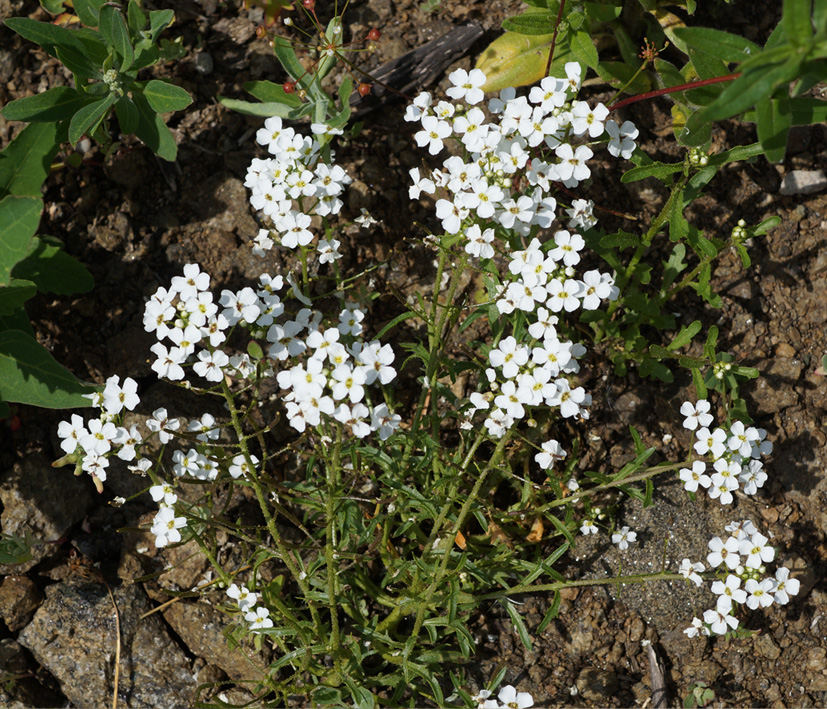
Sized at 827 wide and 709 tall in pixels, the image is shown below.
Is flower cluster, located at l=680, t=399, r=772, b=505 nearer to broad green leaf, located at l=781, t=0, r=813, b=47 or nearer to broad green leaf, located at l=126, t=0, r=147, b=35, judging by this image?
broad green leaf, located at l=781, t=0, r=813, b=47

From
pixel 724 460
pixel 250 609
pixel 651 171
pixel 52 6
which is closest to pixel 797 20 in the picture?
pixel 651 171

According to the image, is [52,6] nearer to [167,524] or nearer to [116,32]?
[116,32]

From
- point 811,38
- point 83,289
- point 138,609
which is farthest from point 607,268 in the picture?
point 138,609

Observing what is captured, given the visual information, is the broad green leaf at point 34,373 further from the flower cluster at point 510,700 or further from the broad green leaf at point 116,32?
the flower cluster at point 510,700

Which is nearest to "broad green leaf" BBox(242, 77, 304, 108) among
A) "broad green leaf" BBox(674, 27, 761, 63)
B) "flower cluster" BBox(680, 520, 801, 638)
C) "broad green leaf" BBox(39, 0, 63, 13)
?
"broad green leaf" BBox(39, 0, 63, 13)

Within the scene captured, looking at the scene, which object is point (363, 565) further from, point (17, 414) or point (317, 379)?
point (17, 414)
